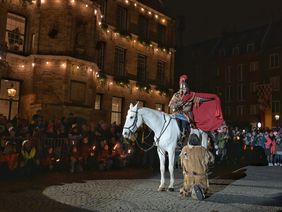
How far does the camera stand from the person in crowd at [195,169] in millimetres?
8648

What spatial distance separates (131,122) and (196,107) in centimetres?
235

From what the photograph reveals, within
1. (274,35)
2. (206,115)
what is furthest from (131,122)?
(274,35)

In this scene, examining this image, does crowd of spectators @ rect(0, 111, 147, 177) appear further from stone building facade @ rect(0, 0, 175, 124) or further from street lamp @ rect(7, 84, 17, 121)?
street lamp @ rect(7, 84, 17, 121)

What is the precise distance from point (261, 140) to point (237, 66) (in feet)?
106

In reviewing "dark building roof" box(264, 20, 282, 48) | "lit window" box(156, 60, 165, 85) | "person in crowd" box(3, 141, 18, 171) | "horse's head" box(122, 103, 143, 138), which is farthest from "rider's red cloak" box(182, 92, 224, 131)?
"dark building roof" box(264, 20, 282, 48)

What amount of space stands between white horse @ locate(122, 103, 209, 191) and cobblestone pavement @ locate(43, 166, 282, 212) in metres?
0.88

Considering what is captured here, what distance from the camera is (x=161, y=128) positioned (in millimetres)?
10023

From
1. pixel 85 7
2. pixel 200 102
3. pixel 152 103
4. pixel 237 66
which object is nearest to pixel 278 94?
pixel 237 66

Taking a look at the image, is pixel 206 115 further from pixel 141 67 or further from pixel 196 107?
pixel 141 67

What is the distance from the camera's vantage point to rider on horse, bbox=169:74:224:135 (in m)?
10.6

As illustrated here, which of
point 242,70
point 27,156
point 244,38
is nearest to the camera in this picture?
point 27,156

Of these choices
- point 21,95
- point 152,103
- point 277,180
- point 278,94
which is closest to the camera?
point 277,180

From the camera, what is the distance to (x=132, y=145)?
1634 cm

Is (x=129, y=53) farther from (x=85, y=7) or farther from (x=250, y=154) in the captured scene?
(x=250, y=154)
